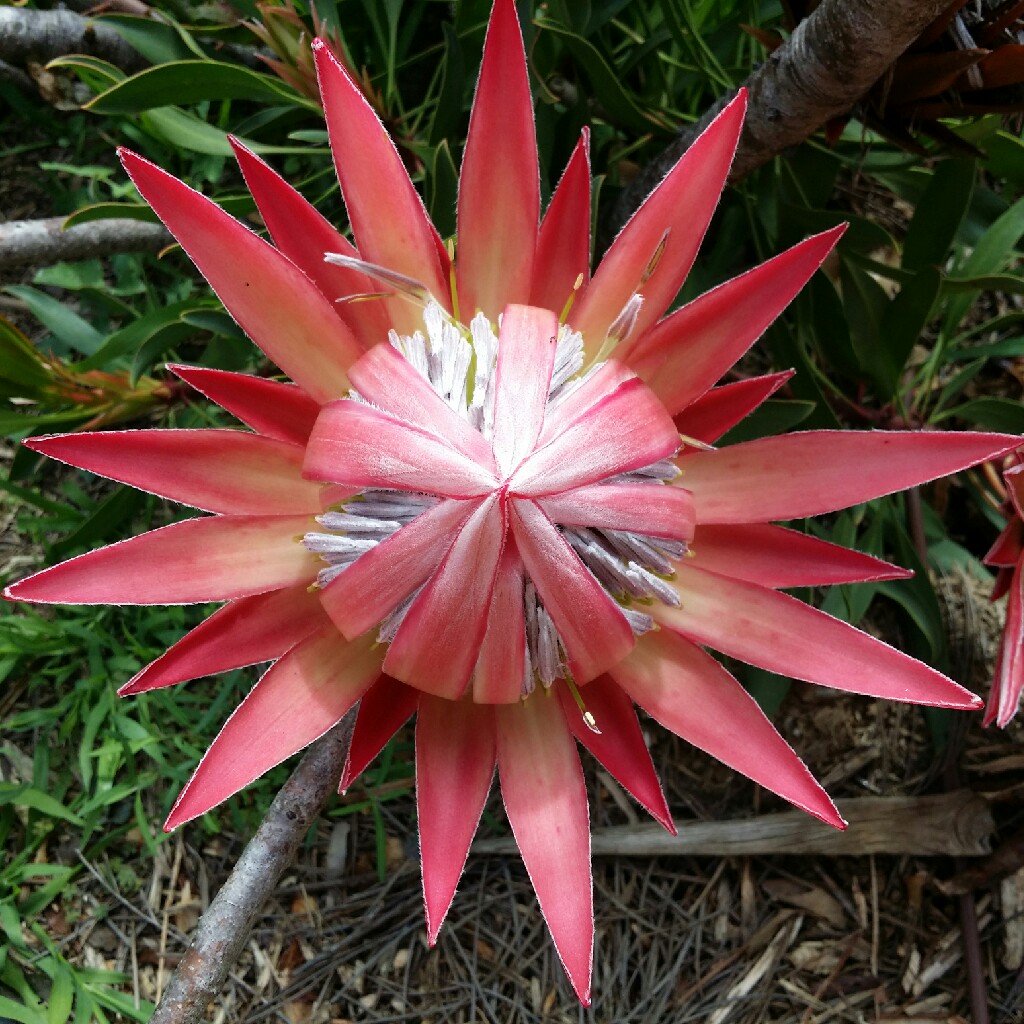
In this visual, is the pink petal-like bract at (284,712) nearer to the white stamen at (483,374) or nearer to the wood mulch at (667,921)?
the white stamen at (483,374)

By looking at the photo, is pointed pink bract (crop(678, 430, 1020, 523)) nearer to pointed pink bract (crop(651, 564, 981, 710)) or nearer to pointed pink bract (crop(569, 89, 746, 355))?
pointed pink bract (crop(651, 564, 981, 710))

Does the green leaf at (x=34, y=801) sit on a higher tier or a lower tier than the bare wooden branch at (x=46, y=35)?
lower

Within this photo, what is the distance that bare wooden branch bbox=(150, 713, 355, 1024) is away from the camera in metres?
1.21

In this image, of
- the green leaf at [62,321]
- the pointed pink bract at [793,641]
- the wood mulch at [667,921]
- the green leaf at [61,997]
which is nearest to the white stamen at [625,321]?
the pointed pink bract at [793,641]

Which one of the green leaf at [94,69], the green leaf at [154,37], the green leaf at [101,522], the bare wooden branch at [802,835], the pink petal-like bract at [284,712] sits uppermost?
the green leaf at [154,37]

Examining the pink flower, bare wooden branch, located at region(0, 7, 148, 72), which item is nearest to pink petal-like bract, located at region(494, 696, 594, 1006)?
the pink flower

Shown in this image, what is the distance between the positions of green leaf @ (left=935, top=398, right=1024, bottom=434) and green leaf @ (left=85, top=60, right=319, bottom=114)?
1.37 metres

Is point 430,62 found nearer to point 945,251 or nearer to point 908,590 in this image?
point 945,251

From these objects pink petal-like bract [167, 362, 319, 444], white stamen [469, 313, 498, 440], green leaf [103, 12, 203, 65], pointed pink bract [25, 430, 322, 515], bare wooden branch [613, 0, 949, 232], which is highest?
bare wooden branch [613, 0, 949, 232]

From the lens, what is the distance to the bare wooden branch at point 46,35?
1.73 metres

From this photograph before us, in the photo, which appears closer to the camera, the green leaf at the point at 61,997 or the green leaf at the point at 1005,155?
the green leaf at the point at 1005,155

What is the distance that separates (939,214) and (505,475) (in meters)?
1.13

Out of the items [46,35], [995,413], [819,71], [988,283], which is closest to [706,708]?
[819,71]

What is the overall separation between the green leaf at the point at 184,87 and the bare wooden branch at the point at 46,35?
0.82ft
